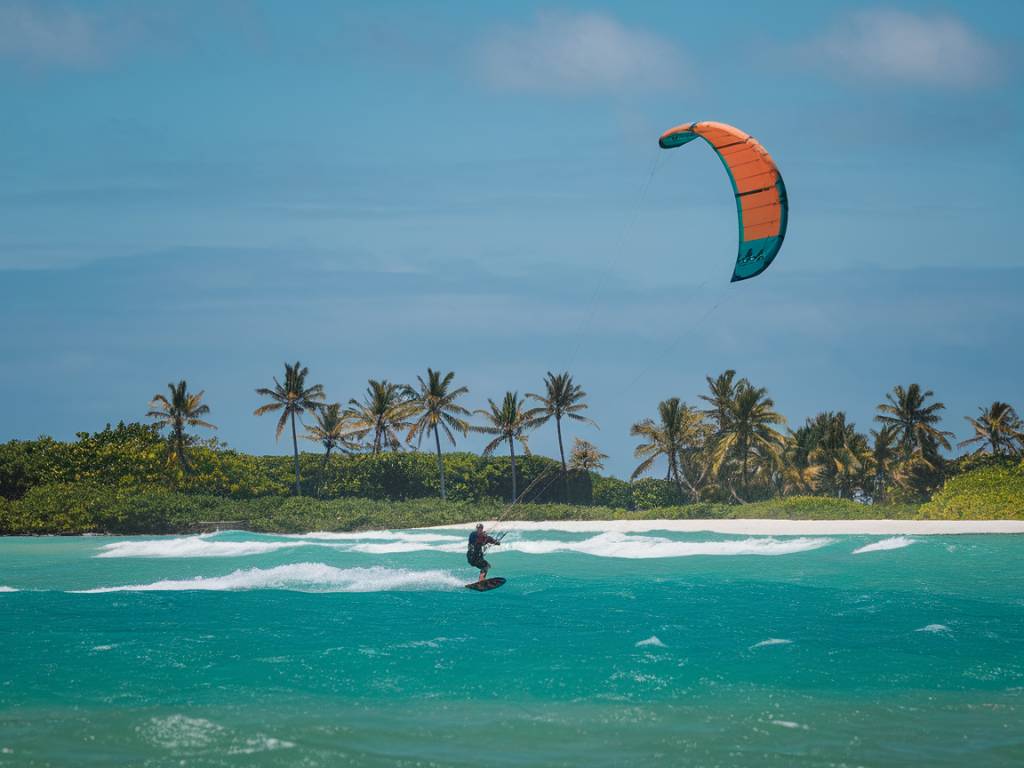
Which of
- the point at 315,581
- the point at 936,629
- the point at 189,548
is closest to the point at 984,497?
the point at 936,629

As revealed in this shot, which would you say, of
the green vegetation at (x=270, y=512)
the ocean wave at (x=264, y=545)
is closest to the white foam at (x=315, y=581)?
the ocean wave at (x=264, y=545)

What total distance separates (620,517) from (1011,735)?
133ft

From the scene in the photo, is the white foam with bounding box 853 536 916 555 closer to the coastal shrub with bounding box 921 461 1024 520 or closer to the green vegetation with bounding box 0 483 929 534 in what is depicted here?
the coastal shrub with bounding box 921 461 1024 520

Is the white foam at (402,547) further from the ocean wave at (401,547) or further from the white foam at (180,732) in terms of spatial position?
the white foam at (180,732)

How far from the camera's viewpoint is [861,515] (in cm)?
4331

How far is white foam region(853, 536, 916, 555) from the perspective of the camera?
30922 millimetres

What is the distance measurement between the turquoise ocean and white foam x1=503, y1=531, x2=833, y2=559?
14.1 ft

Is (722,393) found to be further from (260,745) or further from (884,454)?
(260,745)

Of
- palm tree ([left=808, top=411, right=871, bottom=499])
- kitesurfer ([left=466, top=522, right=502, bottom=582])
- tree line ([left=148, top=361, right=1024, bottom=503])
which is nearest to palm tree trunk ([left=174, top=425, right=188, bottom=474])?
tree line ([left=148, top=361, right=1024, bottom=503])

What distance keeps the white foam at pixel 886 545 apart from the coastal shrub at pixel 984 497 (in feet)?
22.2

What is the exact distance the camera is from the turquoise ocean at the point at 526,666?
10180 mm

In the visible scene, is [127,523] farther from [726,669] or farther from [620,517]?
[726,669]

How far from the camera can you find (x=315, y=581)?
2562 centimetres

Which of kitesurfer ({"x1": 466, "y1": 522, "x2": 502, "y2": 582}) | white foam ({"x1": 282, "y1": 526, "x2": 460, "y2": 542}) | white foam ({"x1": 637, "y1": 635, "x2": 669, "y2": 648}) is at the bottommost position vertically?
white foam ({"x1": 637, "y1": 635, "x2": 669, "y2": 648})
